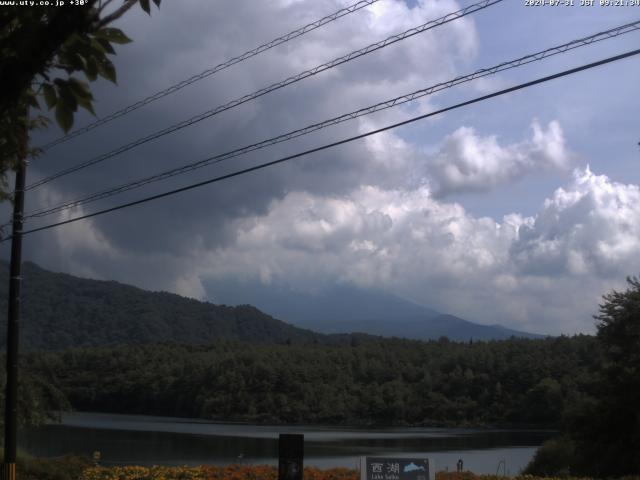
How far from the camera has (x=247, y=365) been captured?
99.8 meters

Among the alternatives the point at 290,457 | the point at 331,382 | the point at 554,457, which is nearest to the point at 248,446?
the point at 554,457

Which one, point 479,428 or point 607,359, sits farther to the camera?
point 479,428

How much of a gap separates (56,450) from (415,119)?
38.1 m

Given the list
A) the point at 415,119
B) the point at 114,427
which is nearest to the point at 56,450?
the point at 114,427

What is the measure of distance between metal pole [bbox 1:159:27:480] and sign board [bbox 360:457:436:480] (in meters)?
7.96

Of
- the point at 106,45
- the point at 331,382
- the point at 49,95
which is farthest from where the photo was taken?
the point at 331,382

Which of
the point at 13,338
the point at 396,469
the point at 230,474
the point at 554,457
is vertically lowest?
the point at 554,457

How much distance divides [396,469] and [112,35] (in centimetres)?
961

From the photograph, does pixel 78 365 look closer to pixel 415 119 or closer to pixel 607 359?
pixel 607 359

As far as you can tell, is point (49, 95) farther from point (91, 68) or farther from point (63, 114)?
point (91, 68)

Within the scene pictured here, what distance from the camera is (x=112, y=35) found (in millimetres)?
4035

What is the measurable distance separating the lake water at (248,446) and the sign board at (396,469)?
→ 19.0 meters

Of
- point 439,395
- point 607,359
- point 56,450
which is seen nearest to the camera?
point 607,359

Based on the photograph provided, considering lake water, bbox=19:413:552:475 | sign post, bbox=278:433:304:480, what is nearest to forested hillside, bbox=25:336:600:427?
lake water, bbox=19:413:552:475
